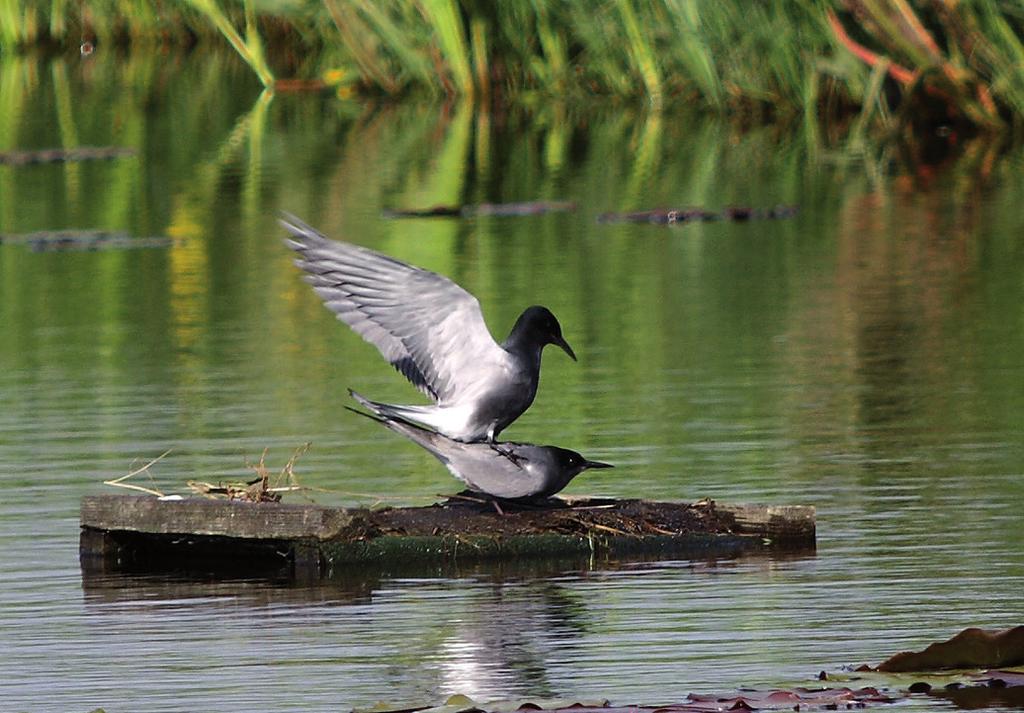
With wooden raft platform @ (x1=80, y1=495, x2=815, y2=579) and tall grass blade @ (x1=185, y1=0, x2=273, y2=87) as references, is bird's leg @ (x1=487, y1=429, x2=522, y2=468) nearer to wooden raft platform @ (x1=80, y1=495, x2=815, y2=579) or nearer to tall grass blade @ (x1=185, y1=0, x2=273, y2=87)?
wooden raft platform @ (x1=80, y1=495, x2=815, y2=579)

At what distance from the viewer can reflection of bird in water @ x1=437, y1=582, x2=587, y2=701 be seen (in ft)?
22.0

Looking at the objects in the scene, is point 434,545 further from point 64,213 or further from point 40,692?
point 64,213

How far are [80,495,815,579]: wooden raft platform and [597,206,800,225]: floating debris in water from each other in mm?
10820

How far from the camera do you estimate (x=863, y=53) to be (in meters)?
23.6

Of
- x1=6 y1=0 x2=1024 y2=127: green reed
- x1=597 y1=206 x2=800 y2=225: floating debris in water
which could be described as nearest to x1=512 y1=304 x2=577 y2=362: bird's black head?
x1=597 y1=206 x2=800 y2=225: floating debris in water

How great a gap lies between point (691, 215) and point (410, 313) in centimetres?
1113

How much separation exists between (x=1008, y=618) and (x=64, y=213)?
1471cm

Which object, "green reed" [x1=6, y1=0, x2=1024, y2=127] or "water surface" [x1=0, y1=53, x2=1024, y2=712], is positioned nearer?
"water surface" [x1=0, y1=53, x2=1024, y2=712]

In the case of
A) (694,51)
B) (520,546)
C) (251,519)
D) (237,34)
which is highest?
(237,34)

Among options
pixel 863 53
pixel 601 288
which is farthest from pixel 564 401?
pixel 863 53

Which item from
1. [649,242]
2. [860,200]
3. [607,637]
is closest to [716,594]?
[607,637]

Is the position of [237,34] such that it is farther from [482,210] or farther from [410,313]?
[410,313]

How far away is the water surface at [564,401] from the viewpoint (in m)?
7.14

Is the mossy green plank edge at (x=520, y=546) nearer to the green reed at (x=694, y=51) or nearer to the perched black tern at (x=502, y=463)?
the perched black tern at (x=502, y=463)
